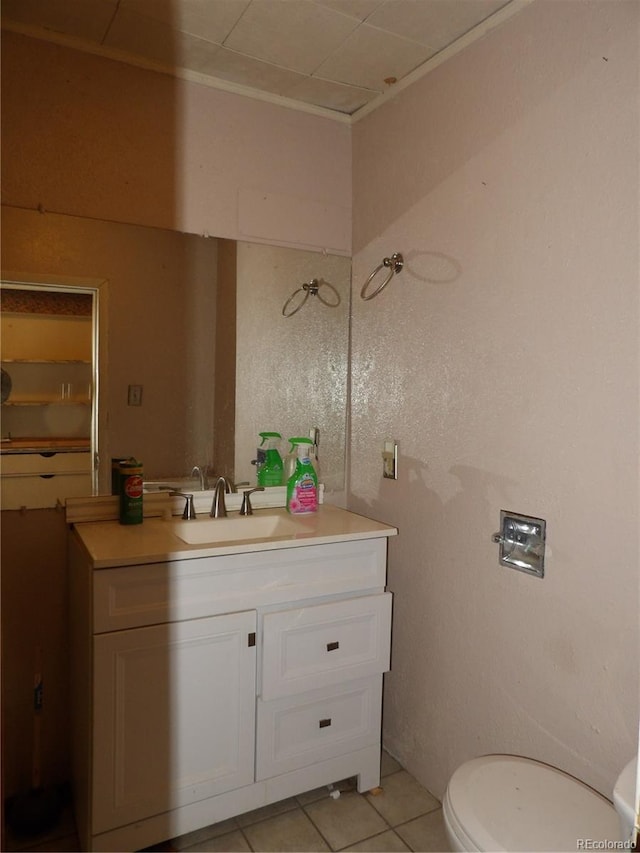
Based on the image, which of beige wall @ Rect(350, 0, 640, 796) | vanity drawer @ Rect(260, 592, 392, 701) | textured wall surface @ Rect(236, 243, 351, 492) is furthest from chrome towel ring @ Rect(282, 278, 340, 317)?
vanity drawer @ Rect(260, 592, 392, 701)

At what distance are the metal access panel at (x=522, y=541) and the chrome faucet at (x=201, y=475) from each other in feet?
3.11

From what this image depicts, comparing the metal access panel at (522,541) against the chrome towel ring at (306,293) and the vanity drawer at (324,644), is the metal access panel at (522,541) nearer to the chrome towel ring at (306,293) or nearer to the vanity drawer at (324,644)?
the vanity drawer at (324,644)

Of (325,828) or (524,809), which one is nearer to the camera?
(524,809)

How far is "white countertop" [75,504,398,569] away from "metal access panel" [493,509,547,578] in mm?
359

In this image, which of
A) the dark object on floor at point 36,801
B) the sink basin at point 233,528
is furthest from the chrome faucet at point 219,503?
the dark object on floor at point 36,801

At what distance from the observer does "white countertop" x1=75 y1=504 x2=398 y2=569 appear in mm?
1470

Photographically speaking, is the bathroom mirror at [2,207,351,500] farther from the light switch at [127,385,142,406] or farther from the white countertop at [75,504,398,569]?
the white countertop at [75,504,398,569]

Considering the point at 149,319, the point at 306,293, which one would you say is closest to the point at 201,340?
the point at 149,319

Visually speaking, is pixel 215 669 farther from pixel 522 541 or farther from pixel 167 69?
pixel 167 69

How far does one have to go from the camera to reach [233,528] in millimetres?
1929

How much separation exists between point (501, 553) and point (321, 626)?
55 centimetres

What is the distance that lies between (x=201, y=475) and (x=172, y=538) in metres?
0.36

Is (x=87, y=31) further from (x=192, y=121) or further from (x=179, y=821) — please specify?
(x=179, y=821)

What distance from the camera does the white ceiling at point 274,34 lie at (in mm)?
1584
